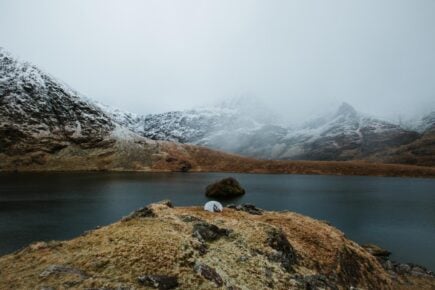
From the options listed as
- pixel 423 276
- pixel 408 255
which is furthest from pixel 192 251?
→ pixel 408 255

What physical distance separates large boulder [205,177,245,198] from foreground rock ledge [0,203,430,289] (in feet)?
211

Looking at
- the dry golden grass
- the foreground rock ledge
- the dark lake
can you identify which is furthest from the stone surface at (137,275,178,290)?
the dark lake

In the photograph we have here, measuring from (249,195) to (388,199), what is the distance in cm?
3469

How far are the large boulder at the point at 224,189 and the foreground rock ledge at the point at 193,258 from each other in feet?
211

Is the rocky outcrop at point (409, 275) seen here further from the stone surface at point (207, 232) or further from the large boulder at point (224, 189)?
the large boulder at point (224, 189)

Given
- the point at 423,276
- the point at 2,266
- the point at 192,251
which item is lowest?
the point at 423,276

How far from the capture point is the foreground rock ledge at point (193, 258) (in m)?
19.2

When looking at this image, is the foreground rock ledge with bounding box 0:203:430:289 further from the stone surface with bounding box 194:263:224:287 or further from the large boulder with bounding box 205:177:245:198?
the large boulder with bounding box 205:177:245:198

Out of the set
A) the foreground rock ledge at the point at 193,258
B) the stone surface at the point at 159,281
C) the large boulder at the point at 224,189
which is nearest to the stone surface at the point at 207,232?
the foreground rock ledge at the point at 193,258

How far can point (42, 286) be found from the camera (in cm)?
1802

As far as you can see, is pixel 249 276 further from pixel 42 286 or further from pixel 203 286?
pixel 42 286

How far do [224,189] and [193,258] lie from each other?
7435cm

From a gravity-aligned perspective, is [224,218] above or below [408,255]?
above

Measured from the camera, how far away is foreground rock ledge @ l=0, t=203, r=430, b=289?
63.0ft
